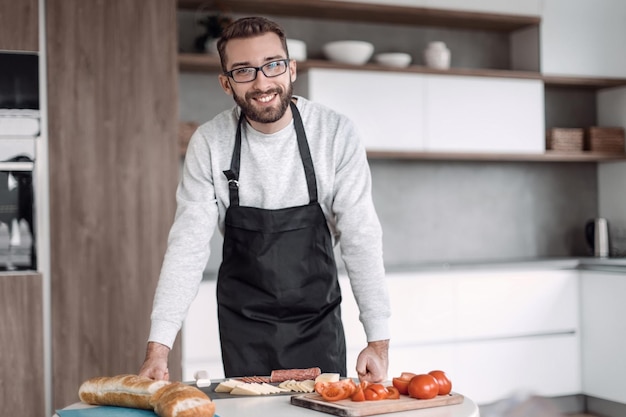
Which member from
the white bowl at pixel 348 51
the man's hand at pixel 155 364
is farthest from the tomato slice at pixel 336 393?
the white bowl at pixel 348 51

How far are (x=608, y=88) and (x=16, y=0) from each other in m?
3.51

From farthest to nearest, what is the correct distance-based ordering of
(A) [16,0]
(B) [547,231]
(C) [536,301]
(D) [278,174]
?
(B) [547,231], (C) [536,301], (A) [16,0], (D) [278,174]

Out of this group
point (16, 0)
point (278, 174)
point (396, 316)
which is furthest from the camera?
point (396, 316)

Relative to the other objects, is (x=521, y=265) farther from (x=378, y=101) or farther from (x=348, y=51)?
(x=348, y=51)

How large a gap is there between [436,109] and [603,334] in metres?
1.51

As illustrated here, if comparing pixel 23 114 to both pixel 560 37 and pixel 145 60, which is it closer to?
pixel 145 60

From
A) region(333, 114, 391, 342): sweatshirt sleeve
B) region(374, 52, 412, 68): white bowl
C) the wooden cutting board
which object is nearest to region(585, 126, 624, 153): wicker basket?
region(374, 52, 412, 68): white bowl

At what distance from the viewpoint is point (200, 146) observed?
2303mm

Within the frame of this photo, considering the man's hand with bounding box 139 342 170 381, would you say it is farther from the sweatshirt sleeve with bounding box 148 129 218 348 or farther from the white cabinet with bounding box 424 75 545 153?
the white cabinet with bounding box 424 75 545 153

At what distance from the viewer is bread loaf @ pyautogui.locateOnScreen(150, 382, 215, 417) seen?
1495mm

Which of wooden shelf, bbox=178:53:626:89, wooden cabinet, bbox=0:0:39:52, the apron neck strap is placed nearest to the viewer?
the apron neck strap

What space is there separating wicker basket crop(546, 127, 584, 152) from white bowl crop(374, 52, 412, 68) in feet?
3.33

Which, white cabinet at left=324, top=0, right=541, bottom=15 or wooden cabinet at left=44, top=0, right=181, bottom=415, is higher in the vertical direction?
white cabinet at left=324, top=0, right=541, bottom=15

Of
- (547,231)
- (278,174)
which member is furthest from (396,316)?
(278,174)
